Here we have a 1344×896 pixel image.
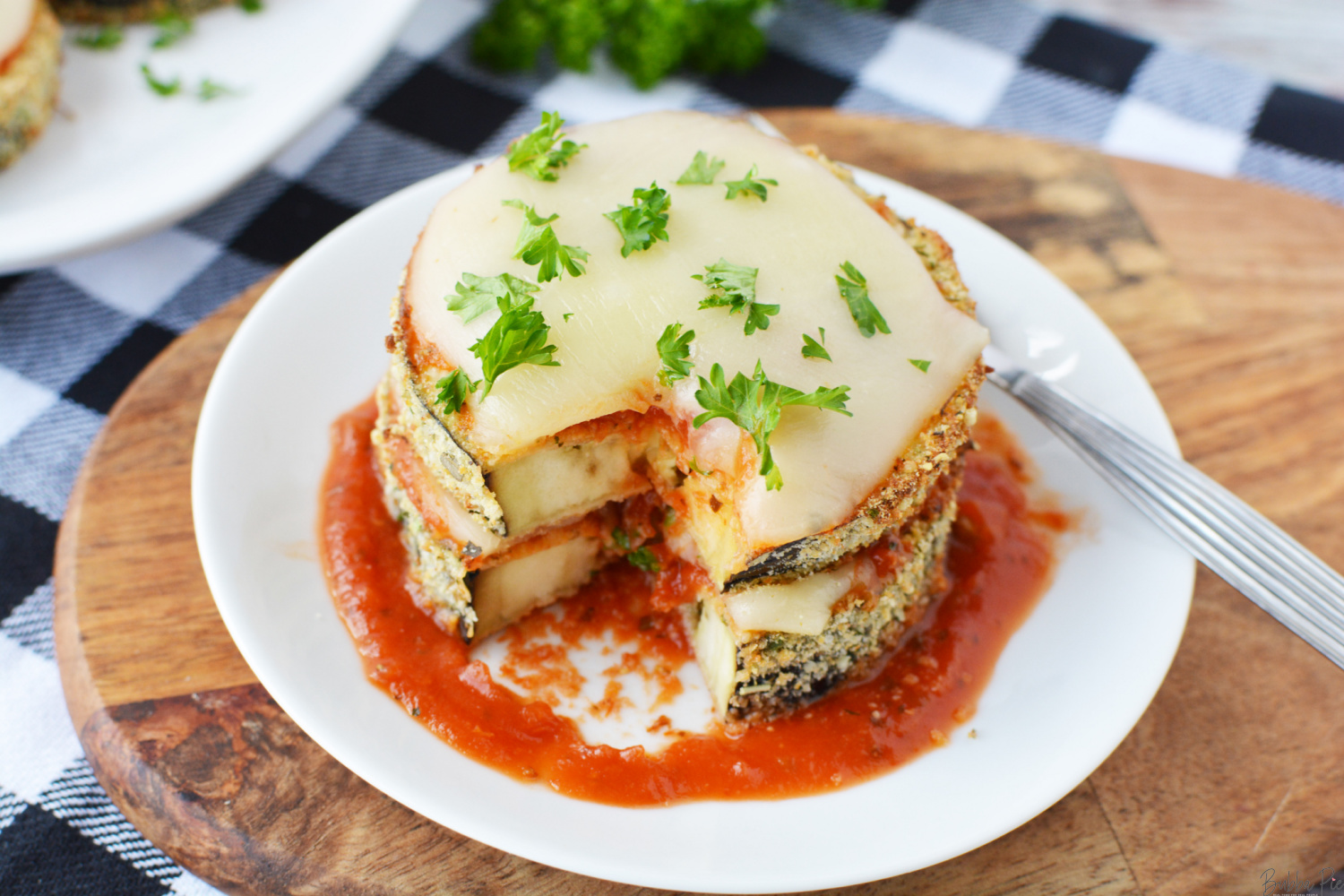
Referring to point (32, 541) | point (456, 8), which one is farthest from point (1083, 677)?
point (456, 8)

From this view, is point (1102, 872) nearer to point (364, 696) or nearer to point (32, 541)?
point (364, 696)

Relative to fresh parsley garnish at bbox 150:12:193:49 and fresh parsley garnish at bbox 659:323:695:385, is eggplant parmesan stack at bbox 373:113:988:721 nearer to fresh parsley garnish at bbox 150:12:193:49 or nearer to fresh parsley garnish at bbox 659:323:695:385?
fresh parsley garnish at bbox 659:323:695:385

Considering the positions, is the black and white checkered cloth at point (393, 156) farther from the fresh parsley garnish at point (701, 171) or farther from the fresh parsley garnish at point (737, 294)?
the fresh parsley garnish at point (701, 171)

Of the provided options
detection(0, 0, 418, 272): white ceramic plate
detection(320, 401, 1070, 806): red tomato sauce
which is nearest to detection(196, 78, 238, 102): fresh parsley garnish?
detection(0, 0, 418, 272): white ceramic plate

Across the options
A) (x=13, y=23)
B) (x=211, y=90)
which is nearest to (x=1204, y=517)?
(x=211, y=90)

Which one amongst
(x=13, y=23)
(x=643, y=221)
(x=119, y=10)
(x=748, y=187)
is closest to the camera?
(x=643, y=221)

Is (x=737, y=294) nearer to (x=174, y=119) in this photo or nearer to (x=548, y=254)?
(x=548, y=254)

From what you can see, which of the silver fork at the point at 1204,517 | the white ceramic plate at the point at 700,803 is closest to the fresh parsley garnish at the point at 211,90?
the white ceramic plate at the point at 700,803
